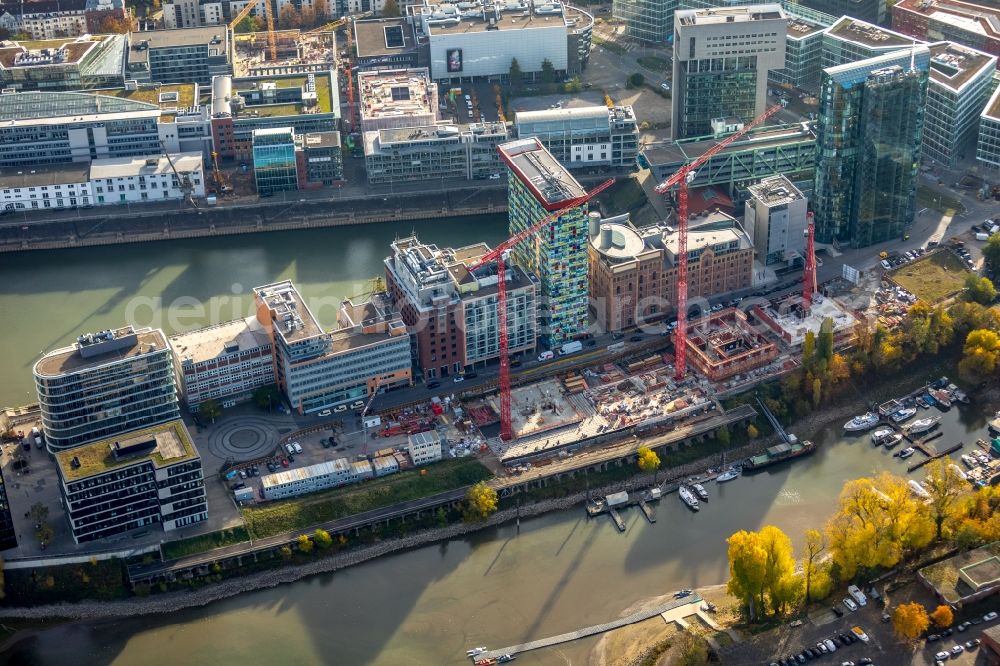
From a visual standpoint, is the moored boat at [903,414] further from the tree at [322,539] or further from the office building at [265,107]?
the office building at [265,107]

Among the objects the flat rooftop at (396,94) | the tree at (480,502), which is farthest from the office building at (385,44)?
the tree at (480,502)

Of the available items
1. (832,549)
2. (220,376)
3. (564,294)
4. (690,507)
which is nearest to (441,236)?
(564,294)

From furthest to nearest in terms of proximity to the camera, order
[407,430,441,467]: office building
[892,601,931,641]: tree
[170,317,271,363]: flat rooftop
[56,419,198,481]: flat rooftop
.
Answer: [170,317,271,363]: flat rooftop
[407,430,441,467]: office building
[56,419,198,481]: flat rooftop
[892,601,931,641]: tree

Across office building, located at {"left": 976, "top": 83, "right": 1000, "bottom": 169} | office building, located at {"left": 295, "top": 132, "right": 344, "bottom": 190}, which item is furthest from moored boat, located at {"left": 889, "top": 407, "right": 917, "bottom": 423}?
office building, located at {"left": 295, "top": 132, "right": 344, "bottom": 190}

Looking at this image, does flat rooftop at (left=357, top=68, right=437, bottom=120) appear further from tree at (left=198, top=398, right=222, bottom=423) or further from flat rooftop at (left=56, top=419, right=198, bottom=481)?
flat rooftop at (left=56, top=419, right=198, bottom=481)

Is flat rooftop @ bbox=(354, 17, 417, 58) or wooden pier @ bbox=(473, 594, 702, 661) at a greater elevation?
flat rooftop @ bbox=(354, 17, 417, 58)

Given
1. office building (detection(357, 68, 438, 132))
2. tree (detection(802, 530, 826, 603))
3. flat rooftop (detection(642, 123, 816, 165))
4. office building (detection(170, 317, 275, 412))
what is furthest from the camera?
office building (detection(357, 68, 438, 132))

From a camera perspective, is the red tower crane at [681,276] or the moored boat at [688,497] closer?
the moored boat at [688,497]
